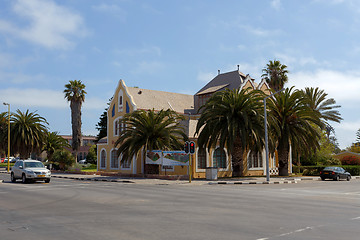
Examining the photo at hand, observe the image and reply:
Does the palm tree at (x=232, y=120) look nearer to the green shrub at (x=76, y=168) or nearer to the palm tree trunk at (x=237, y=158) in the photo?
the palm tree trunk at (x=237, y=158)

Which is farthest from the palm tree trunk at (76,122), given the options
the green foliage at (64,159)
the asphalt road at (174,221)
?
the asphalt road at (174,221)

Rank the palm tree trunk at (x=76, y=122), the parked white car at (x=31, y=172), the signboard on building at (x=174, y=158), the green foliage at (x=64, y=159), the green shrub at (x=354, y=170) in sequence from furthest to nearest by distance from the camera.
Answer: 1. the palm tree trunk at (x=76, y=122)
2. the green foliage at (x=64, y=159)
3. the green shrub at (x=354, y=170)
4. the signboard on building at (x=174, y=158)
5. the parked white car at (x=31, y=172)

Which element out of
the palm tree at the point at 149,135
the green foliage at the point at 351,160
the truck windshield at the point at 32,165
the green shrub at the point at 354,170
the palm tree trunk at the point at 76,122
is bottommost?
the green shrub at the point at 354,170

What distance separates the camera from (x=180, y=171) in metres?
38.6

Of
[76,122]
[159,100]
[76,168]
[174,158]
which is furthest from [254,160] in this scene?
[76,122]

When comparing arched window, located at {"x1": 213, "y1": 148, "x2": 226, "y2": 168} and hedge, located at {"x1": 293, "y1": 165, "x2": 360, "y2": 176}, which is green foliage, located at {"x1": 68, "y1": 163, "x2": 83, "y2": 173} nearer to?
arched window, located at {"x1": 213, "y1": 148, "x2": 226, "y2": 168}

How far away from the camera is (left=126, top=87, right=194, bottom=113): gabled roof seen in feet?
146

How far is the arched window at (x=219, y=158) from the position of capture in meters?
40.0

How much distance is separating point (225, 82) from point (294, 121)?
1296cm

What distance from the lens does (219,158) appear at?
133 ft

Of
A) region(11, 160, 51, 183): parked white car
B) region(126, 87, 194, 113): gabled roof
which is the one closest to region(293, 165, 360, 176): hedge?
region(126, 87, 194, 113): gabled roof

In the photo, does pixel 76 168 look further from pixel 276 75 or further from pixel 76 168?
pixel 276 75

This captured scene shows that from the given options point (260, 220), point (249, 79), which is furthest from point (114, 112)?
point (260, 220)

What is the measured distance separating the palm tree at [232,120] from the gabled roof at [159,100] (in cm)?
1124
